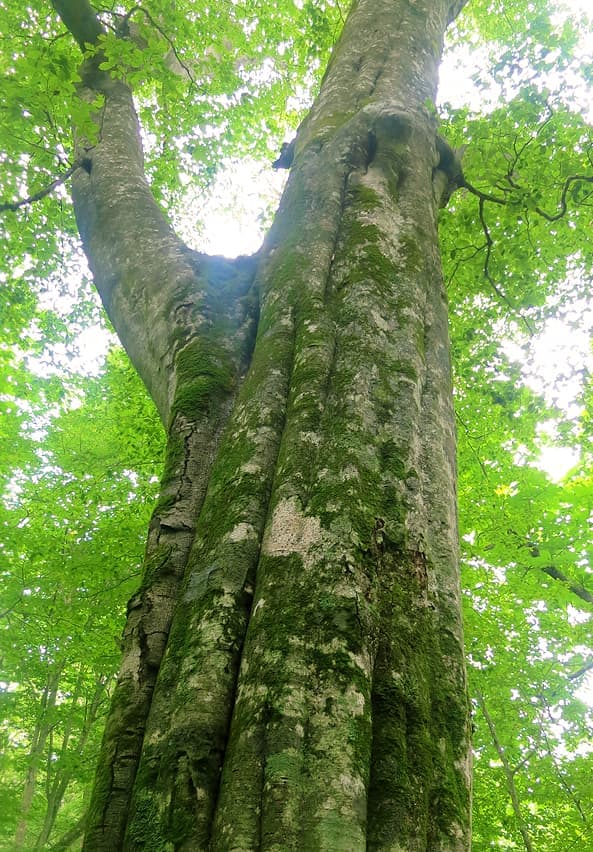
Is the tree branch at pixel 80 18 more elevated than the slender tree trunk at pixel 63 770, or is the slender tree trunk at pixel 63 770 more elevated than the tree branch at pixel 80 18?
the tree branch at pixel 80 18

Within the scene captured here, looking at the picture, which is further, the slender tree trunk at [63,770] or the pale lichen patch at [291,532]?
the slender tree trunk at [63,770]

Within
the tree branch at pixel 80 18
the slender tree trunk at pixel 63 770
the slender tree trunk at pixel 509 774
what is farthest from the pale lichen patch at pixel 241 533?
the slender tree trunk at pixel 63 770

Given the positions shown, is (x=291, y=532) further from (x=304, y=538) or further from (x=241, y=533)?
(x=241, y=533)

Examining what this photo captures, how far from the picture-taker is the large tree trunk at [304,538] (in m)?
1.50

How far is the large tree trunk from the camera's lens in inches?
58.9

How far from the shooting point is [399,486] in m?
2.09

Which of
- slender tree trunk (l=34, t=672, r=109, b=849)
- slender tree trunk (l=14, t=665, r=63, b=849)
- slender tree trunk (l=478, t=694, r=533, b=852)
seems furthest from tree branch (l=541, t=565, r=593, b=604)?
slender tree trunk (l=14, t=665, r=63, b=849)

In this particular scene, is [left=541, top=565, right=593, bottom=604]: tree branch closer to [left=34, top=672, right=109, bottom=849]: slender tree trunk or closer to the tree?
the tree

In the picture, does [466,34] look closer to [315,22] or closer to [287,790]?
[315,22]

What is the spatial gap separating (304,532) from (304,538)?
2 centimetres

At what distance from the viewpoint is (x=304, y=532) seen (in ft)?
6.23

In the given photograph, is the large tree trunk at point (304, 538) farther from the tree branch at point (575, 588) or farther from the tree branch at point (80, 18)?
the tree branch at point (575, 588)

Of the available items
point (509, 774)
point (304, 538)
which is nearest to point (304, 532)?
point (304, 538)

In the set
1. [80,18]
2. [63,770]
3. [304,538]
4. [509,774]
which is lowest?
[63,770]
